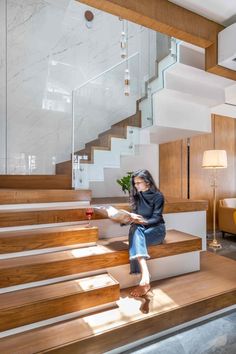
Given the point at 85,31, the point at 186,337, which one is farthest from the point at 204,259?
the point at 85,31

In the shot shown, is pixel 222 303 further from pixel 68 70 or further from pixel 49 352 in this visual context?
pixel 68 70

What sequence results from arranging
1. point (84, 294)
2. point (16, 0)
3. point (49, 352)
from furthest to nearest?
point (16, 0) < point (84, 294) < point (49, 352)

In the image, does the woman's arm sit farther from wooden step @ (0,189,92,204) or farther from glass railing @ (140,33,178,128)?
glass railing @ (140,33,178,128)

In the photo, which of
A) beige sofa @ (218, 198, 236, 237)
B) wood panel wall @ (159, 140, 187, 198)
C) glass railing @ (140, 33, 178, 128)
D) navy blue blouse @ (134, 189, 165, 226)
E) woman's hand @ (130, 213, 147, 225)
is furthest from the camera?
wood panel wall @ (159, 140, 187, 198)

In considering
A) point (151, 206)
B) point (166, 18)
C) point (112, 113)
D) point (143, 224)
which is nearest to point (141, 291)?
point (143, 224)

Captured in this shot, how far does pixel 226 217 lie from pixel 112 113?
10.3 ft

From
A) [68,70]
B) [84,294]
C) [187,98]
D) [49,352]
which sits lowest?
[49,352]

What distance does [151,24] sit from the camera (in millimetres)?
2039

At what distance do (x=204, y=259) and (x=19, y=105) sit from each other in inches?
147

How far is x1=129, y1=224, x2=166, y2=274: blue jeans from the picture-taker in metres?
2.08

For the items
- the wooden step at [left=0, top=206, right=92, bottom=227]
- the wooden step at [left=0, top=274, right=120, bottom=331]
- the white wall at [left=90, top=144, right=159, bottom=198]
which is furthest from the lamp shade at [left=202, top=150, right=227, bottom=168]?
the wooden step at [left=0, top=274, right=120, bottom=331]

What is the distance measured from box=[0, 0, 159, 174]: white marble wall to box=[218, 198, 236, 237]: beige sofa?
114 inches

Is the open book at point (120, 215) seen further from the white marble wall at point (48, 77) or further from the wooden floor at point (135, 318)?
the white marble wall at point (48, 77)

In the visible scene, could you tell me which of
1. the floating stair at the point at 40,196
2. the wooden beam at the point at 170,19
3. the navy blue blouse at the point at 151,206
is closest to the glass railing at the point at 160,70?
the wooden beam at the point at 170,19
